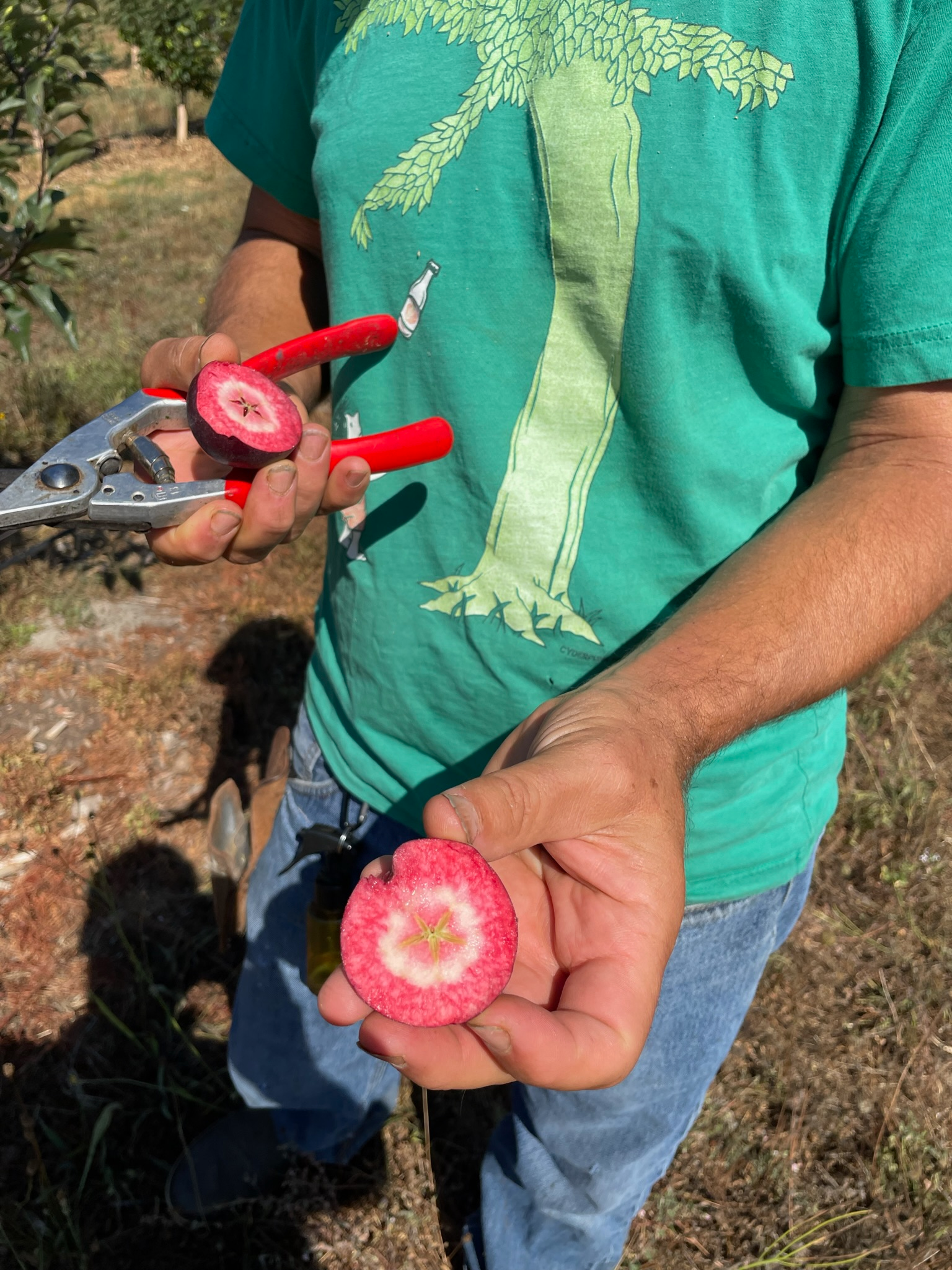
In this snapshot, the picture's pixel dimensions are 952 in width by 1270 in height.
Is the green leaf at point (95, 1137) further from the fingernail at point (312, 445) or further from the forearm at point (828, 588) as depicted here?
the forearm at point (828, 588)

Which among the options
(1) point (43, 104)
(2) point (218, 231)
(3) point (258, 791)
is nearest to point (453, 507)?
(3) point (258, 791)

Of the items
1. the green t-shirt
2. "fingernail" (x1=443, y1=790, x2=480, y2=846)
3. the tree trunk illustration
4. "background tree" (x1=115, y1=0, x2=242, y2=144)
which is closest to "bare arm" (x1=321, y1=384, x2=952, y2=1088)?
"fingernail" (x1=443, y1=790, x2=480, y2=846)

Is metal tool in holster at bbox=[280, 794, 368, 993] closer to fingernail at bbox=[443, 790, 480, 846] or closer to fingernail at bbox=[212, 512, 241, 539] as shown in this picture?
fingernail at bbox=[212, 512, 241, 539]

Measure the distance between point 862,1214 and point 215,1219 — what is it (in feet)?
4.95

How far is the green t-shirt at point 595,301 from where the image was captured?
3.55 ft

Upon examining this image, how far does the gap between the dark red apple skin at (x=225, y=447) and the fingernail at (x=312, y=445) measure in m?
0.01

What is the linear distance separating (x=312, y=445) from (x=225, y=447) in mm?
120

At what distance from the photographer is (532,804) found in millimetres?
903

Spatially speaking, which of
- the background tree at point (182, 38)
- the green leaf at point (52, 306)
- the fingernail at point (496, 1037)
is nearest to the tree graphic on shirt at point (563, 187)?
the fingernail at point (496, 1037)

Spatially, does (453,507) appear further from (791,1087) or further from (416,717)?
(791,1087)

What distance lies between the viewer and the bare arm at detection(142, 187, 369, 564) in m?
1.31

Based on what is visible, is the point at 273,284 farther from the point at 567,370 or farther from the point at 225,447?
the point at 567,370

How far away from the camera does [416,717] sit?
1.55 m

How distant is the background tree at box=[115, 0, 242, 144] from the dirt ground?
12775 millimetres
